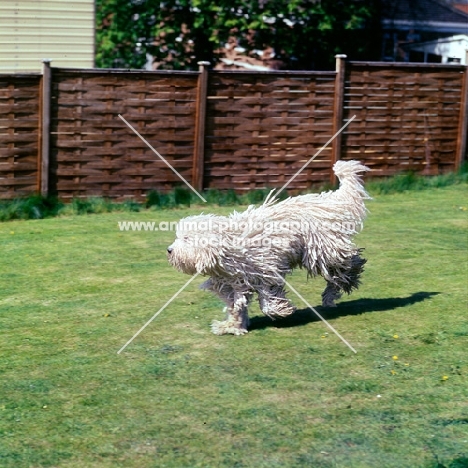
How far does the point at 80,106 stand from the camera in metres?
12.8

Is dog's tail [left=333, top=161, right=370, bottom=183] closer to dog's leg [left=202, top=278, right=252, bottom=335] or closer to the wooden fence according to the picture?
dog's leg [left=202, top=278, right=252, bottom=335]

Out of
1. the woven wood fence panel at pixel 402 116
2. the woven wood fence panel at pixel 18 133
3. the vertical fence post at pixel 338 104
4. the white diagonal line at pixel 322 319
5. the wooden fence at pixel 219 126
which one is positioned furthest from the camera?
the woven wood fence panel at pixel 402 116

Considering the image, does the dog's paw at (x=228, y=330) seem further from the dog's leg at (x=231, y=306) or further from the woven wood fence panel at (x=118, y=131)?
the woven wood fence panel at (x=118, y=131)

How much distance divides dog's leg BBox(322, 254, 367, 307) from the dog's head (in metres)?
1.34

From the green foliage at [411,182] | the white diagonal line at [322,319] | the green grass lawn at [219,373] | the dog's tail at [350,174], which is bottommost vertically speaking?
the green grass lawn at [219,373]

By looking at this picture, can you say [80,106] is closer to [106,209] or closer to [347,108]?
[106,209]

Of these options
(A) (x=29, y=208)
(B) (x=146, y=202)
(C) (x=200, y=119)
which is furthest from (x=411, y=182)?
(A) (x=29, y=208)

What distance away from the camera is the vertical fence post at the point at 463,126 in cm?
1508

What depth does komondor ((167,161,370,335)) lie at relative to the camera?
273 inches

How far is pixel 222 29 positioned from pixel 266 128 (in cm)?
664

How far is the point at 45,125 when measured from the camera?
12.6 metres

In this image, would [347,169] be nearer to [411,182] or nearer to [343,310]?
[343,310]

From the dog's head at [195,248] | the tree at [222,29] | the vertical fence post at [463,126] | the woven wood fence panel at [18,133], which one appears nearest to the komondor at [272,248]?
the dog's head at [195,248]

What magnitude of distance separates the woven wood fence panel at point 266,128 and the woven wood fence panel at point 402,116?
48 centimetres
